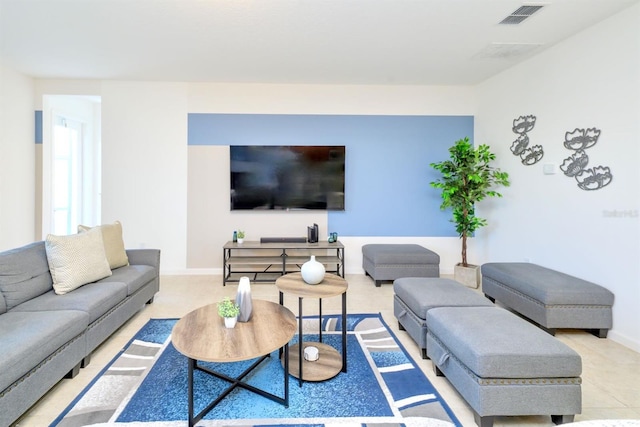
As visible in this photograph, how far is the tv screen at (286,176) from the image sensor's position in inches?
184

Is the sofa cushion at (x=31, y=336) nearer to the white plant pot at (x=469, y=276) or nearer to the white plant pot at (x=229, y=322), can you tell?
the white plant pot at (x=229, y=322)

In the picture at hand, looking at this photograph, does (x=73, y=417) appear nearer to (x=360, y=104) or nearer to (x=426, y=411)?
(x=426, y=411)

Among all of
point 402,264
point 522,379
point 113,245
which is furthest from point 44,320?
point 402,264

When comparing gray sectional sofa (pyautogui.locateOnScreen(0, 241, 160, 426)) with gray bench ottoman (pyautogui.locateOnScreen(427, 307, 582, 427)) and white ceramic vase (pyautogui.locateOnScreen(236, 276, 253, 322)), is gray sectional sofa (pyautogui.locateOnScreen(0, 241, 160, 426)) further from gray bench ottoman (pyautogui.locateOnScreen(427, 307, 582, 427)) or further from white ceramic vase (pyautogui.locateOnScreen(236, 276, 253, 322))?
gray bench ottoman (pyautogui.locateOnScreen(427, 307, 582, 427))

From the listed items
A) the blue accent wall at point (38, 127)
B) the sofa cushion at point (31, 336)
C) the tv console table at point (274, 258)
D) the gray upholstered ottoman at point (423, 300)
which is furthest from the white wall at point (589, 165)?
the blue accent wall at point (38, 127)

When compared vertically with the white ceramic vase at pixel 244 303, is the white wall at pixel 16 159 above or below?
above

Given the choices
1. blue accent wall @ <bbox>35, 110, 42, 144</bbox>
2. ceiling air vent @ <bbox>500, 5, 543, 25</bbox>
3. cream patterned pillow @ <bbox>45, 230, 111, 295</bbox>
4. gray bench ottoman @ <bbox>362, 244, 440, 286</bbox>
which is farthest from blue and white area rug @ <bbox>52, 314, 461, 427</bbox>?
blue accent wall @ <bbox>35, 110, 42, 144</bbox>

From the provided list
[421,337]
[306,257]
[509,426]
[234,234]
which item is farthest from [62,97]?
[509,426]

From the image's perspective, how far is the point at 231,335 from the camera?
1.80 meters

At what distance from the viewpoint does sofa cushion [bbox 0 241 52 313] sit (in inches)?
87.0

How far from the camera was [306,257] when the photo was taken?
4719mm

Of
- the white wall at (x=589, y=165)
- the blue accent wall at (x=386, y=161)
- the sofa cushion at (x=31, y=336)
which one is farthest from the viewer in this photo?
the blue accent wall at (x=386, y=161)

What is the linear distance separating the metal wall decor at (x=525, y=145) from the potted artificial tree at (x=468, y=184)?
0.93ft

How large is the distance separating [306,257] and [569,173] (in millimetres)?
3315
